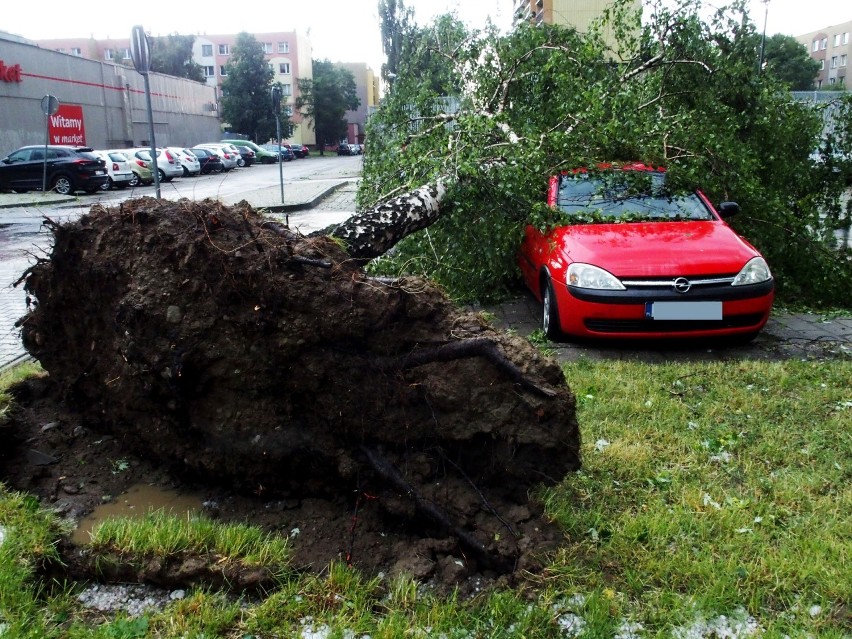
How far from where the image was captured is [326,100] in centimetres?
7588

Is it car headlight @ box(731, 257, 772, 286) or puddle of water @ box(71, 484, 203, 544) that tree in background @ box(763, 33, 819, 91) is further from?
puddle of water @ box(71, 484, 203, 544)

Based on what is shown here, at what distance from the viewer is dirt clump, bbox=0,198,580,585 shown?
114 inches

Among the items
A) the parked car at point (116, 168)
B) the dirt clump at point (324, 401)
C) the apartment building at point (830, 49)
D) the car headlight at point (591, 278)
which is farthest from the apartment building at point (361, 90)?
the dirt clump at point (324, 401)

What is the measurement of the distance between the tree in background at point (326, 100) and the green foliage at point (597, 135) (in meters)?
66.8

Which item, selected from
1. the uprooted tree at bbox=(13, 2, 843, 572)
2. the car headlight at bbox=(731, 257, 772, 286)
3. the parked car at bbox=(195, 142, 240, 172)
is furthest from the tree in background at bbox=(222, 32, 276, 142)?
the uprooted tree at bbox=(13, 2, 843, 572)

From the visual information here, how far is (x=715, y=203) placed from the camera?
7152 mm

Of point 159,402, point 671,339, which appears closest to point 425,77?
point 671,339

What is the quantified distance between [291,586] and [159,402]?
115 cm

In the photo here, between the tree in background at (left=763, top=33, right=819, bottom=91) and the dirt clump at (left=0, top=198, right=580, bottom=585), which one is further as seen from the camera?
the tree in background at (left=763, top=33, right=819, bottom=91)

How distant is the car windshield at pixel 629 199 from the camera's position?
655cm

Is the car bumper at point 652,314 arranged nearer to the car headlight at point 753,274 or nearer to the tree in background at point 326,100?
the car headlight at point 753,274

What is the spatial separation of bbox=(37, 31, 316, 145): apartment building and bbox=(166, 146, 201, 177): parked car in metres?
47.0

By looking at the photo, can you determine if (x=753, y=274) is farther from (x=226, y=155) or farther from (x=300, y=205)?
(x=226, y=155)

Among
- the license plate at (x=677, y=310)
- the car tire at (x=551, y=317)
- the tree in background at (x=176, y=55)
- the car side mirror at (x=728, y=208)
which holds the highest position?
the tree in background at (x=176, y=55)
